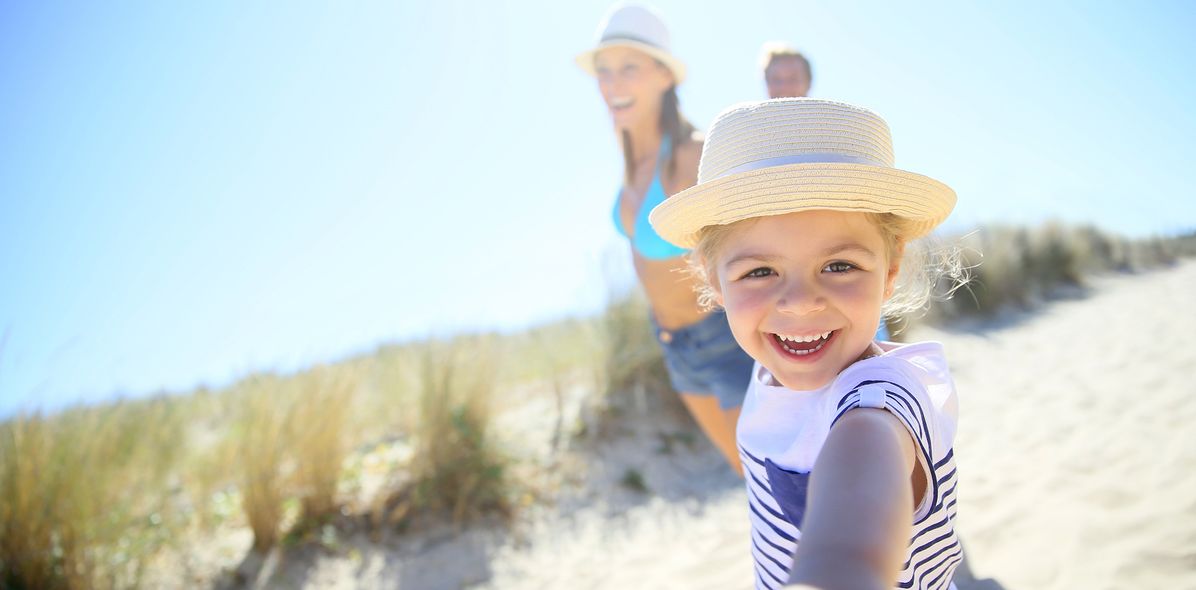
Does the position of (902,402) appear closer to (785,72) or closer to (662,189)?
(662,189)

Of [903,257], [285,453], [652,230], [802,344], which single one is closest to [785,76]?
[652,230]

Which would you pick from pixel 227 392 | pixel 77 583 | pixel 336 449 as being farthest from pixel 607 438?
pixel 227 392

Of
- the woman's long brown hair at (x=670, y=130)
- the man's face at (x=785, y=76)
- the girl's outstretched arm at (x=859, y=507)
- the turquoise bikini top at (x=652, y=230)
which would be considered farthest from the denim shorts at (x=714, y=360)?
the girl's outstretched arm at (x=859, y=507)

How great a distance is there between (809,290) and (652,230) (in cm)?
145

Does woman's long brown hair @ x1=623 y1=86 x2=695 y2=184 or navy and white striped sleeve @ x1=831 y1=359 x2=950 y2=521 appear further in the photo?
woman's long brown hair @ x1=623 y1=86 x2=695 y2=184

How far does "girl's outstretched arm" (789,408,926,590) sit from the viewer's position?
2.76 feet

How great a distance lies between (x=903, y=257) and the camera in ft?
5.18

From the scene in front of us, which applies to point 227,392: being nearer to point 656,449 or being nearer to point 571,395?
point 571,395

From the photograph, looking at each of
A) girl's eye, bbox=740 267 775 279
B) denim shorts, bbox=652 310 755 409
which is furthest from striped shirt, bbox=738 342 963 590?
denim shorts, bbox=652 310 755 409

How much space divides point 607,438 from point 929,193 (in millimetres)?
4447

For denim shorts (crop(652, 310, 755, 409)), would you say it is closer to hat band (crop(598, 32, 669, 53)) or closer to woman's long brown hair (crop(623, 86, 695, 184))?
woman's long brown hair (crop(623, 86, 695, 184))

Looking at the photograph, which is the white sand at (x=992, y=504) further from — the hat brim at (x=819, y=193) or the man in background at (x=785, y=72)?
the man in background at (x=785, y=72)

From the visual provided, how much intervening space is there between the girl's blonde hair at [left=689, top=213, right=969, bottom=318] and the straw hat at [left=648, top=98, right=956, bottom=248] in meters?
0.05

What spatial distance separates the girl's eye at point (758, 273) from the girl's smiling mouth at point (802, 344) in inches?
5.1
